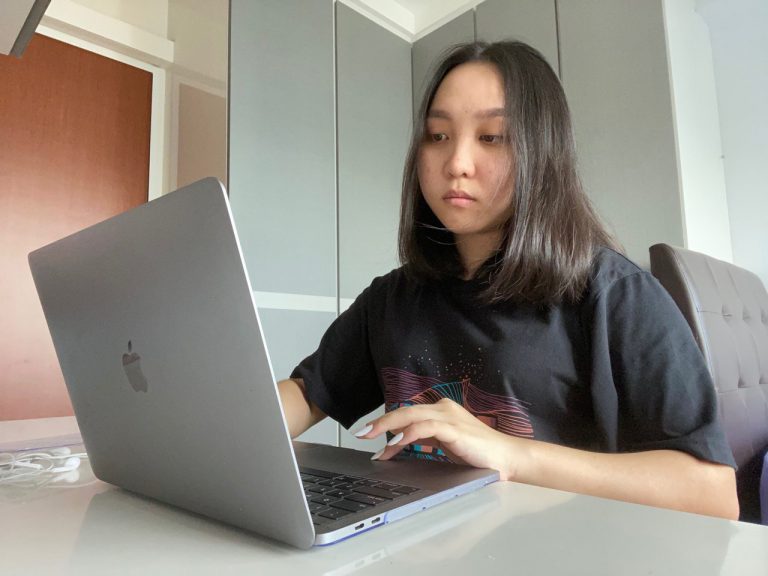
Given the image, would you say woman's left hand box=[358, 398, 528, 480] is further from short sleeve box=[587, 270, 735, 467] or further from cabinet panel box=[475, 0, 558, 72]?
cabinet panel box=[475, 0, 558, 72]

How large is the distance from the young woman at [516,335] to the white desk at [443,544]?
147mm

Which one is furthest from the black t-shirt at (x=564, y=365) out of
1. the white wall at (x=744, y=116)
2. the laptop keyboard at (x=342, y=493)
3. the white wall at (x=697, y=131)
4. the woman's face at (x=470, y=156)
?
the white wall at (x=744, y=116)

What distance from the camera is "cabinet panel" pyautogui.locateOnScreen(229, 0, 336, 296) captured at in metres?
1.82

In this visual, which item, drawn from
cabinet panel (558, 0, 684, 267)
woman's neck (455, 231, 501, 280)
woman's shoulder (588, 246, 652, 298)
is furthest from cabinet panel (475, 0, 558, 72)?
woman's shoulder (588, 246, 652, 298)

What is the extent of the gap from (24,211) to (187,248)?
2108 mm

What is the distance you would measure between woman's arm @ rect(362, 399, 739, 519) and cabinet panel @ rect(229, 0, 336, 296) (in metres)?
1.34

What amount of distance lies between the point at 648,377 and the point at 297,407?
54 centimetres

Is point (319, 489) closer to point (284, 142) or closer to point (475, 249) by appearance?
point (475, 249)

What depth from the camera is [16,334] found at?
78.3 inches

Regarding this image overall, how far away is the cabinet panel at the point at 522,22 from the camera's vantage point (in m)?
2.03

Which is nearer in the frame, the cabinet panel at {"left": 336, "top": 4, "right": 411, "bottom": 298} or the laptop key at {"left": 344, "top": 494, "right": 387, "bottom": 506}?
the laptop key at {"left": 344, "top": 494, "right": 387, "bottom": 506}

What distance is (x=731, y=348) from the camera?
1.04m

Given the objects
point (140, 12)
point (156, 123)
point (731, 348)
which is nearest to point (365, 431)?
point (731, 348)

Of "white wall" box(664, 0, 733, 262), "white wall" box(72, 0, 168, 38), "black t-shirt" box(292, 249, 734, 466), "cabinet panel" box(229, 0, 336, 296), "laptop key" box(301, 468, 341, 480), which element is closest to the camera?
"laptop key" box(301, 468, 341, 480)
